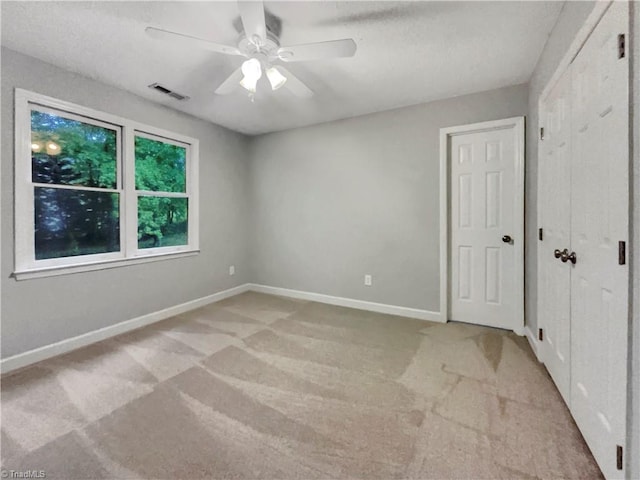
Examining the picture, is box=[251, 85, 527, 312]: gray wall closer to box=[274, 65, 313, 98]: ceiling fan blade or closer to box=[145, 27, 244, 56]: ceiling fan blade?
box=[274, 65, 313, 98]: ceiling fan blade

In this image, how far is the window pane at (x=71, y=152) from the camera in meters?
2.30

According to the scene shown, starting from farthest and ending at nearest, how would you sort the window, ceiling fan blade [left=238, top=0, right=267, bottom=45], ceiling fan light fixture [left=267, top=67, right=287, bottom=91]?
the window < ceiling fan light fixture [left=267, top=67, right=287, bottom=91] < ceiling fan blade [left=238, top=0, right=267, bottom=45]

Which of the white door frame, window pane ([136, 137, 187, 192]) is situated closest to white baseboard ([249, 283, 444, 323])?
the white door frame

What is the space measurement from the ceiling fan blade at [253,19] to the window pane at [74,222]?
7.09 feet

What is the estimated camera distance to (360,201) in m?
3.47

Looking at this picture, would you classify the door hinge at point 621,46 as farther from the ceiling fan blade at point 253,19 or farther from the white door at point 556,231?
the ceiling fan blade at point 253,19

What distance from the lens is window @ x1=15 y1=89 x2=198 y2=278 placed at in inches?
87.2

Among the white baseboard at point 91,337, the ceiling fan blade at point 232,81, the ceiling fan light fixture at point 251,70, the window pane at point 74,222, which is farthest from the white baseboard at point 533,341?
the window pane at point 74,222

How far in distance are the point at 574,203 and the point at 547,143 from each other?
2.38 feet

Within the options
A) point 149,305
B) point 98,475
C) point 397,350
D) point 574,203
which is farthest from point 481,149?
point 149,305

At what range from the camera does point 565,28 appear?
1.65m

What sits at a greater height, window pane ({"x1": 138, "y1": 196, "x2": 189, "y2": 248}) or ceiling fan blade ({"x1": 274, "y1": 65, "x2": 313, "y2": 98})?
ceiling fan blade ({"x1": 274, "y1": 65, "x2": 313, "y2": 98})

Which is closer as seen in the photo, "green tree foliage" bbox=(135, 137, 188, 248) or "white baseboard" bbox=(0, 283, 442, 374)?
"white baseboard" bbox=(0, 283, 442, 374)

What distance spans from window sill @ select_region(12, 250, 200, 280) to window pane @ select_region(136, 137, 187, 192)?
775mm
